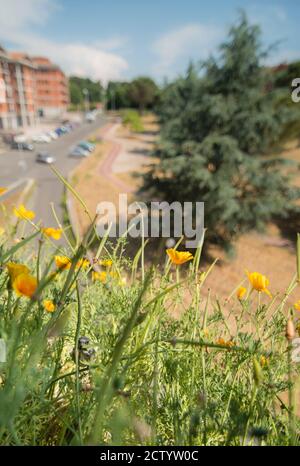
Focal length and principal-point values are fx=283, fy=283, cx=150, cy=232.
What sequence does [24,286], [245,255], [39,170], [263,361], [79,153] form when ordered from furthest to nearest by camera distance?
[79,153] → [39,170] → [245,255] → [263,361] → [24,286]

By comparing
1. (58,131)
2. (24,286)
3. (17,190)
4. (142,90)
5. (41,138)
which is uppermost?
(142,90)

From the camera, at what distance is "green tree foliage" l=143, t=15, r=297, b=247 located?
4.87 meters

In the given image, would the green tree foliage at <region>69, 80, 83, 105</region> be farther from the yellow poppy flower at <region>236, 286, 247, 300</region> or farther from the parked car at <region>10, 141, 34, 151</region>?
the yellow poppy flower at <region>236, 286, 247, 300</region>

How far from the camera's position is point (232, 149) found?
4812 mm

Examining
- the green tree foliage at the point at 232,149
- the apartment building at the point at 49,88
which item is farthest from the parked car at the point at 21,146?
the apartment building at the point at 49,88

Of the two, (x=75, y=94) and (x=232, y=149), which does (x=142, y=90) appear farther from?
(x=232, y=149)

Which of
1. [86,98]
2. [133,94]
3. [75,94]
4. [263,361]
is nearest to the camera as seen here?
[263,361]

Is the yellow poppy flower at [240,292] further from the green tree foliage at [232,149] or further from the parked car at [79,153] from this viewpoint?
the parked car at [79,153]

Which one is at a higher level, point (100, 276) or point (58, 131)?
point (58, 131)

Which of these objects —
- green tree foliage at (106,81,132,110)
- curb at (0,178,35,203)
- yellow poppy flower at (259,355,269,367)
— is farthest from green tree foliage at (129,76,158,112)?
yellow poppy flower at (259,355,269,367)

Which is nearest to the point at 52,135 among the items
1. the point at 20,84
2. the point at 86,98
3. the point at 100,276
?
the point at 20,84

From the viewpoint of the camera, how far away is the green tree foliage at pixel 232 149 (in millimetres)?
4867

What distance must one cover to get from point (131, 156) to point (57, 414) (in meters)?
16.7
